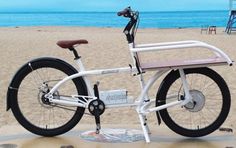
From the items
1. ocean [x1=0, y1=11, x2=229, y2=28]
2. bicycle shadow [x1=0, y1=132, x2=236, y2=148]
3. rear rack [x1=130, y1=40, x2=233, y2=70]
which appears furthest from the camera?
ocean [x1=0, y1=11, x2=229, y2=28]

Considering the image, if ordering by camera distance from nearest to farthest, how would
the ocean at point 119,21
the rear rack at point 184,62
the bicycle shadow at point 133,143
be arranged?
the rear rack at point 184,62 < the bicycle shadow at point 133,143 < the ocean at point 119,21

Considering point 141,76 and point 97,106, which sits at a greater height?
point 141,76

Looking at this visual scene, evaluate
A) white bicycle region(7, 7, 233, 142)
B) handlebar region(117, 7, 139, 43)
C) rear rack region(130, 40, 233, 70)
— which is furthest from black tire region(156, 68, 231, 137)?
handlebar region(117, 7, 139, 43)

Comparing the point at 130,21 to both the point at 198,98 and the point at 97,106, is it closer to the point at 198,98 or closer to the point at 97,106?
the point at 97,106

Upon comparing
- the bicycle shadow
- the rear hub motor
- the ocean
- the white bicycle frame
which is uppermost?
the ocean

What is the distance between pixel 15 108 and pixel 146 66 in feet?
4.25

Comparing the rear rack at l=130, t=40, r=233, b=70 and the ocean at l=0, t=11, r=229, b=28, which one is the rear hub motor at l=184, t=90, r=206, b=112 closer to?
the rear rack at l=130, t=40, r=233, b=70

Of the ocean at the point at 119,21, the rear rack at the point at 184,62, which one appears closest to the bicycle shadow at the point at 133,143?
the rear rack at the point at 184,62

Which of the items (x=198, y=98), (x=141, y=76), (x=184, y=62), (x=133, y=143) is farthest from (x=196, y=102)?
(x=133, y=143)

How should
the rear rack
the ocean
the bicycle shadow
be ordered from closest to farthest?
the rear rack, the bicycle shadow, the ocean

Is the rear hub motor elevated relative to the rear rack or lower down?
lower down

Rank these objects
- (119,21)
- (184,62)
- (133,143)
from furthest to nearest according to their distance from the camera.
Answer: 1. (119,21)
2. (133,143)
3. (184,62)

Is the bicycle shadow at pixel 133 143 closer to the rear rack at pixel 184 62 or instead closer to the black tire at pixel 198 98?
the black tire at pixel 198 98

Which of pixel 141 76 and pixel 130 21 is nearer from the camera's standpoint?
pixel 130 21
